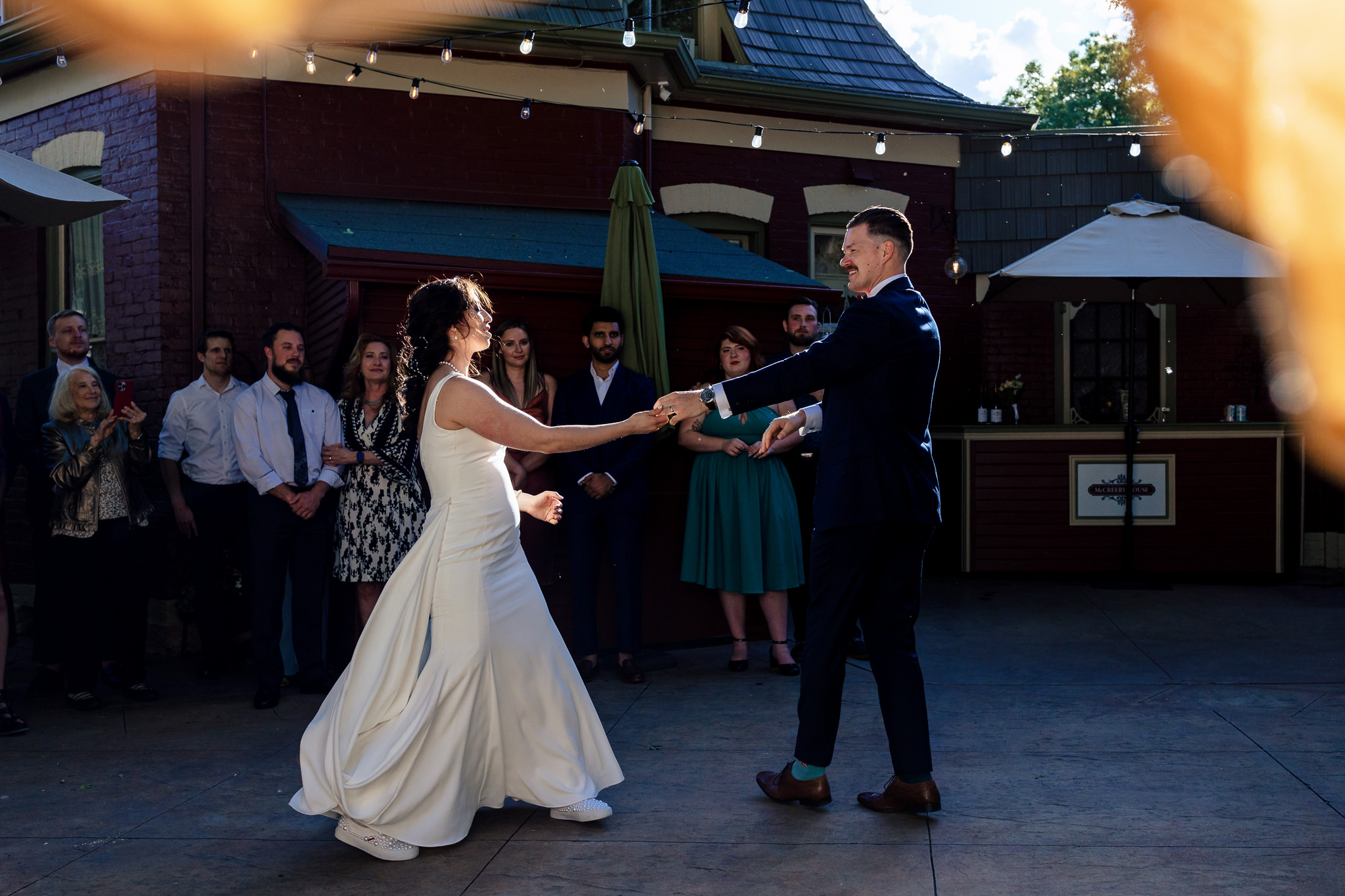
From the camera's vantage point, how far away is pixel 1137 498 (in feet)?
34.3

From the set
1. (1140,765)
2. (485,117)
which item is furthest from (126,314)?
(1140,765)

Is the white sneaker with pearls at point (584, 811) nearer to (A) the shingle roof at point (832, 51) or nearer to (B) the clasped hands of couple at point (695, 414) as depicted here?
(B) the clasped hands of couple at point (695, 414)

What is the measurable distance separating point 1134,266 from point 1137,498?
2196 mm

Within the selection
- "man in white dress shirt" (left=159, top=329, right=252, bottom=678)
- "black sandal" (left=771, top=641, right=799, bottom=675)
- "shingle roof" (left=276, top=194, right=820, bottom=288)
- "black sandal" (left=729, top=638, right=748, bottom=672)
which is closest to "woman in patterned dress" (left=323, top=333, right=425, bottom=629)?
"man in white dress shirt" (left=159, top=329, right=252, bottom=678)

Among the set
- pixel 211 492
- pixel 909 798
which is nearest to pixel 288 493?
pixel 211 492

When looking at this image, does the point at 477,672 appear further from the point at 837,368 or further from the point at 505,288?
the point at 505,288

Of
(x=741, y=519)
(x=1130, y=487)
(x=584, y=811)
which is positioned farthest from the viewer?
(x=1130, y=487)

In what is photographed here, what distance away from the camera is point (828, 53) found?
39.0ft

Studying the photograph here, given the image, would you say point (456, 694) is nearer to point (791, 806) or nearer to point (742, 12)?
point (791, 806)

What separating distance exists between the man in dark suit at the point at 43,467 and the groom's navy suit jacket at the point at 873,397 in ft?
13.9

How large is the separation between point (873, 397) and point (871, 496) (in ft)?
1.20

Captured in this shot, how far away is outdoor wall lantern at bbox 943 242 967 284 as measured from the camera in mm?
11531

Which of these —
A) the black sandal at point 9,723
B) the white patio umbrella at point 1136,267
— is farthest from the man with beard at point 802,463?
the black sandal at point 9,723

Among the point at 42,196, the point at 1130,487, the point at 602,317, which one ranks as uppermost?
the point at 42,196
